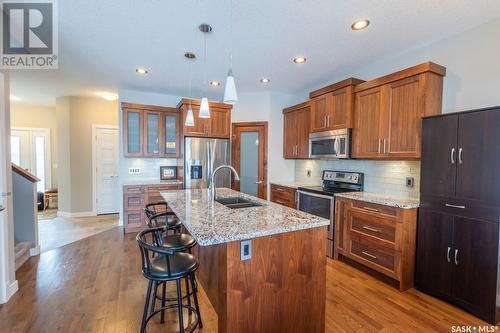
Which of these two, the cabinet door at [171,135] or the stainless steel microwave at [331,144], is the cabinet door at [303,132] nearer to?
the stainless steel microwave at [331,144]

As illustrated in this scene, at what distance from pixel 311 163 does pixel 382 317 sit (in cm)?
286

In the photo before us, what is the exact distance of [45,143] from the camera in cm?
659

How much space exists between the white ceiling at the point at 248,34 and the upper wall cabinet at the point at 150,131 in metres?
0.73

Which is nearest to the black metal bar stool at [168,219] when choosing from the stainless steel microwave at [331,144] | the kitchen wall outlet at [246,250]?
the kitchen wall outlet at [246,250]

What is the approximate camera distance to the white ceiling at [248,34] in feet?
6.97

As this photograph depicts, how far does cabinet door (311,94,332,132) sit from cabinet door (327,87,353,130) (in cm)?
8

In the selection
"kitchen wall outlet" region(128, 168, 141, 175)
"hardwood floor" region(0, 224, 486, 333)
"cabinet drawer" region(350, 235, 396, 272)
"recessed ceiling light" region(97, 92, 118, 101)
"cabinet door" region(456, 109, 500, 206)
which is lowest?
"hardwood floor" region(0, 224, 486, 333)

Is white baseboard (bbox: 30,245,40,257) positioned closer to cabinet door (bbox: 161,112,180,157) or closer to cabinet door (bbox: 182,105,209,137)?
cabinet door (bbox: 161,112,180,157)

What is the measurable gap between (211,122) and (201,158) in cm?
72

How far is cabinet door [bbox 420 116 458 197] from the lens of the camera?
220 cm

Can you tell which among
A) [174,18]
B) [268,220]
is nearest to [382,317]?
[268,220]

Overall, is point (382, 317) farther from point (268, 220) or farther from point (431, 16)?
point (431, 16)

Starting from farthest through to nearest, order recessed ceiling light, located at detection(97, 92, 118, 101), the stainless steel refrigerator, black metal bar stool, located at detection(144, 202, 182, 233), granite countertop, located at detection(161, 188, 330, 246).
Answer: recessed ceiling light, located at detection(97, 92, 118, 101) < the stainless steel refrigerator < black metal bar stool, located at detection(144, 202, 182, 233) < granite countertop, located at detection(161, 188, 330, 246)

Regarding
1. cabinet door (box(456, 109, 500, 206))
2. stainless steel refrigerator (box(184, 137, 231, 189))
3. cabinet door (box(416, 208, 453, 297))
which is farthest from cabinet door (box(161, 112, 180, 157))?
cabinet door (box(456, 109, 500, 206))
